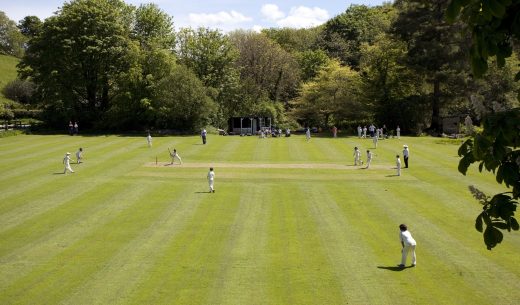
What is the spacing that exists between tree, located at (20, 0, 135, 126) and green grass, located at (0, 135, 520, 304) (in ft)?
85.6

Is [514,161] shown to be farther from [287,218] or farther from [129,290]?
[287,218]

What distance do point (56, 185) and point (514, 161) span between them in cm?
3440

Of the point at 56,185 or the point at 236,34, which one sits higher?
the point at 236,34

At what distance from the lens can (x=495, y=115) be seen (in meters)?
6.36

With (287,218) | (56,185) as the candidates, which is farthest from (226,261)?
(56,185)

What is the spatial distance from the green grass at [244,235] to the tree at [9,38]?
122m

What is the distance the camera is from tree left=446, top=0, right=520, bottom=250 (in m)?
5.92

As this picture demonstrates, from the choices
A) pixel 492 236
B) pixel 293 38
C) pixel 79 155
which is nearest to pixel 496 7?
pixel 492 236

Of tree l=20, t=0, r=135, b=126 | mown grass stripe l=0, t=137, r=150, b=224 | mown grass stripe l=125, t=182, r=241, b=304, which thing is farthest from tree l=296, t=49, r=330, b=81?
mown grass stripe l=125, t=182, r=241, b=304

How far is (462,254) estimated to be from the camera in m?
21.4

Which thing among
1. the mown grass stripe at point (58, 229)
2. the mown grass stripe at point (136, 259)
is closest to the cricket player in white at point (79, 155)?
the mown grass stripe at point (58, 229)

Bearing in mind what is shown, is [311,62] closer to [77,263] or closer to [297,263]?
[297,263]

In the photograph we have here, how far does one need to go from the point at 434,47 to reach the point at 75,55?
48.1 meters

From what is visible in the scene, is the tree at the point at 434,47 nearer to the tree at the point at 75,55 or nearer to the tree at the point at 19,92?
the tree at the point at 75,55
